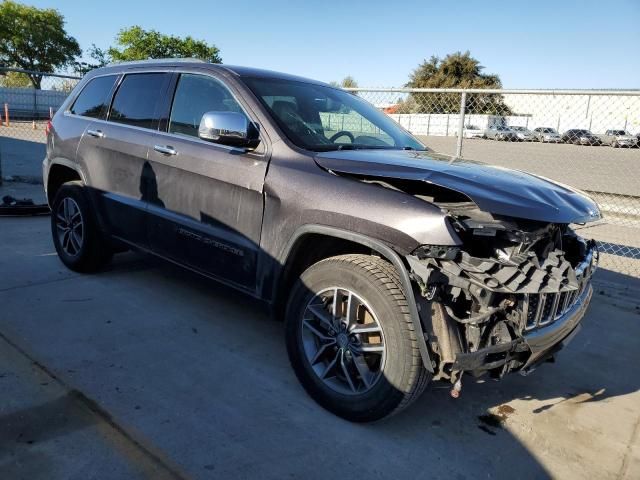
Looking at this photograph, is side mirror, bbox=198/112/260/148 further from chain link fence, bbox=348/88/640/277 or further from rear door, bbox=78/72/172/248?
chain link fence, bbox=348/88/640/277

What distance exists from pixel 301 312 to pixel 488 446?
4.13ft

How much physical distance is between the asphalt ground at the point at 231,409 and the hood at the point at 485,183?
128 centimetres

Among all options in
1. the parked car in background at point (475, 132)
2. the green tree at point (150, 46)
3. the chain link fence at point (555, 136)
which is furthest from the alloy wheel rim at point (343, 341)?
the green tree at point (150, 46)

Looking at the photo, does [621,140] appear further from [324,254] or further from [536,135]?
[324,254]

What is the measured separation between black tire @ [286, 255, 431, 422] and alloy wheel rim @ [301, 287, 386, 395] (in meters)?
0.03

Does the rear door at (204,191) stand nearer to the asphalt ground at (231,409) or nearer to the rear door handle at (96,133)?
the asphalt ground at (231,409)

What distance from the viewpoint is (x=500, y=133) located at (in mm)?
13750

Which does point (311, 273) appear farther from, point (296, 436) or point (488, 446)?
point (488, 446)

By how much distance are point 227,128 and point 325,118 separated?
936 millimetres

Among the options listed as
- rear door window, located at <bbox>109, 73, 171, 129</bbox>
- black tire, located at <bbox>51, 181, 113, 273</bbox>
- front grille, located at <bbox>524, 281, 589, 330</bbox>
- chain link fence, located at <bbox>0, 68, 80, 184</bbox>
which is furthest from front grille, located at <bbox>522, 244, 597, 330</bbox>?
chain link fence, located at <bbox>0, 68, 80, 184</bbox>

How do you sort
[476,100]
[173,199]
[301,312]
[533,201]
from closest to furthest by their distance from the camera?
[533,201], [301,312], [173,199], [476,100]

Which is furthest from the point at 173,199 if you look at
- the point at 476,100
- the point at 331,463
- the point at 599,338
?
the point at 476,100

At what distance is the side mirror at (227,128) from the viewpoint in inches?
124

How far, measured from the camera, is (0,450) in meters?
2.42
